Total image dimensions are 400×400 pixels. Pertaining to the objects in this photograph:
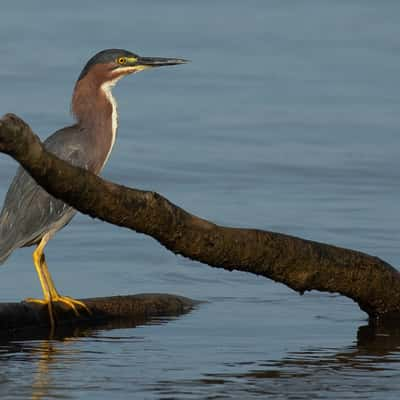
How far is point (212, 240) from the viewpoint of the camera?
8.44 m

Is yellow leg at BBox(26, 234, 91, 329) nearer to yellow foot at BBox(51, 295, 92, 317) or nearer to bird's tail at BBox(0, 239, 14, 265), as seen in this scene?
yellow foot at BBox(51, 295, 92, 317)

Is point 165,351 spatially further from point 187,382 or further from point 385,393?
point 385,393

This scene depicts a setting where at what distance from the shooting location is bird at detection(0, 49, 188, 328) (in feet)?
34.8

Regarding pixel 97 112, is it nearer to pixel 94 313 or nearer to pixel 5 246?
pixel 5 246

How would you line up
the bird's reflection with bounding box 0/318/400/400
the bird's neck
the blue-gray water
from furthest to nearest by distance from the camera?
1. the bird's neck
2. the blue-gray water
3. the bird's reflection with bounding box 0/318/400/400

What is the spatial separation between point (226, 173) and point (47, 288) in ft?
14.2

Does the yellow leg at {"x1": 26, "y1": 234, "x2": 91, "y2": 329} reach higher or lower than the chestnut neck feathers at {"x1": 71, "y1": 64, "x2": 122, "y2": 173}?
lower

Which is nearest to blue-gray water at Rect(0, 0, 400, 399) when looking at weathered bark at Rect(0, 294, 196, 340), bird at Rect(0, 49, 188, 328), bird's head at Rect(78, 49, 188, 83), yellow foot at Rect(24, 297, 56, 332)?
weathered bark at Rect(0, 294, 196, 340)

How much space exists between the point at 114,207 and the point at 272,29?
11.6 m

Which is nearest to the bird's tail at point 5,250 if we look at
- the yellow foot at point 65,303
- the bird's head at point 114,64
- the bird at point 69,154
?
the bird at point 69,154

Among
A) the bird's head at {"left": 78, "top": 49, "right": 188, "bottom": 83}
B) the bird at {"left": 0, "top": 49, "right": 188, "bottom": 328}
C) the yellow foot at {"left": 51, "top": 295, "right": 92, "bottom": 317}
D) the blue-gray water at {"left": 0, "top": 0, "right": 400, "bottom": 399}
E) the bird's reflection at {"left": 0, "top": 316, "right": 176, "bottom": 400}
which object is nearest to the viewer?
the bird's reflection at {"left": 0, "top": 316, "right": 176, "bottom": 400}

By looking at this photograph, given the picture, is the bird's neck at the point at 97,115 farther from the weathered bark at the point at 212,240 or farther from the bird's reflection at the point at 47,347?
the weathered bark at the point at 212,240

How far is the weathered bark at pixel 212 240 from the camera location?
7.54 meters

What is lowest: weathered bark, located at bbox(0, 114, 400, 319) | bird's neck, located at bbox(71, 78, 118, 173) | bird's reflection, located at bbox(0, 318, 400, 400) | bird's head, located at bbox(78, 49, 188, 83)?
bird's reflection, located at bbox(0, 318, 400, 400)
